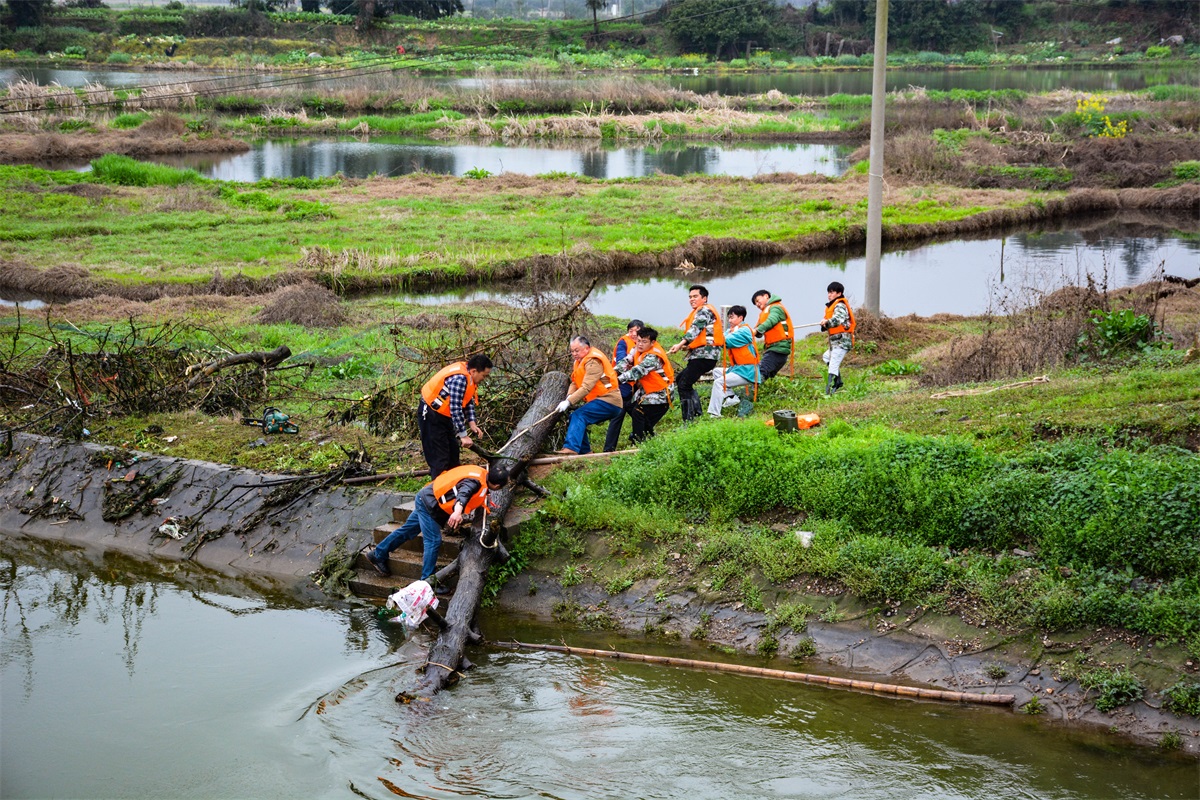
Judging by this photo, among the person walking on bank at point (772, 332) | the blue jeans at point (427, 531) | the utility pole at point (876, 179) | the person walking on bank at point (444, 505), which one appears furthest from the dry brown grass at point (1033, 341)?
the blue jeans at point (427, 531)

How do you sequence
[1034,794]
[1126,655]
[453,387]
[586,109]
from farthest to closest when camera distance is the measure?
[586,109], [453,387], [1126,655], [1034,794]

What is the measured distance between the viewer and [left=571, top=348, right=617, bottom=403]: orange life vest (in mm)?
12477

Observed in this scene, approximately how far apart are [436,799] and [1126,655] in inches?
221

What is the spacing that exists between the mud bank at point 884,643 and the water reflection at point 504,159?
116 ft

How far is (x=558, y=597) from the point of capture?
36.0ft

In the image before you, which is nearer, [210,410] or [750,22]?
[210,410]

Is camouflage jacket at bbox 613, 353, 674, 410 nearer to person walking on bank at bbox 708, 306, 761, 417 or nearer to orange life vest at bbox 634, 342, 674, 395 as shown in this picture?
orange life vest at bbox 634, 342, 674, 395

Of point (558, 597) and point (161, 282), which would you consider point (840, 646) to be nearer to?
point (558, 597)

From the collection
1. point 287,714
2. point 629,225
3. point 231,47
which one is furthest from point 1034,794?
point 231,47

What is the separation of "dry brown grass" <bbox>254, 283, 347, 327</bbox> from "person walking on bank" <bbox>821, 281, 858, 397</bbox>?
10.3 metres

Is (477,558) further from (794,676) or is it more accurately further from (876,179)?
(876,179)

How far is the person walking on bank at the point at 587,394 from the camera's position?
12.5 metres

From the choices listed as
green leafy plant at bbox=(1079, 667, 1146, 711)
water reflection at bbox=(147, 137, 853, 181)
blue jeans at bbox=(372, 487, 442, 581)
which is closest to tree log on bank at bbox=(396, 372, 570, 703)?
blue jeans at bbox=(372, 487, 442, 581)

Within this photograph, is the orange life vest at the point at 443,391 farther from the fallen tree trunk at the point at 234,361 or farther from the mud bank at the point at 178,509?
the fallen tree trunk at the point at 234,361
